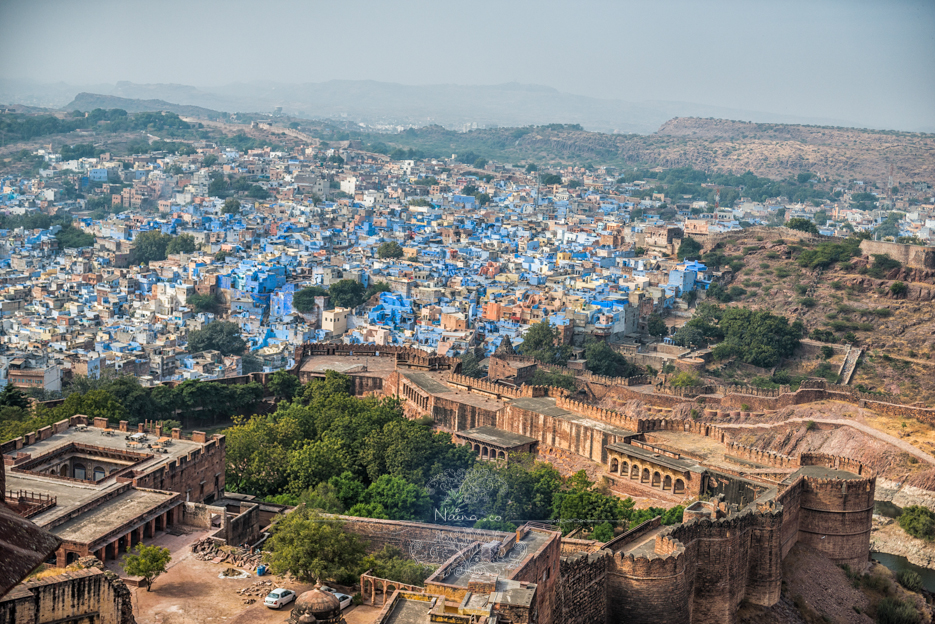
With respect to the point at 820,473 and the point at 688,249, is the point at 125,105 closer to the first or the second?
the point at 688,249

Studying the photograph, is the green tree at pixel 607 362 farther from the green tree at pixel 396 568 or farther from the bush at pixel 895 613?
the green tree at pixel 396 568

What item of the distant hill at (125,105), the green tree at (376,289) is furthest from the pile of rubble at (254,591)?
the distant hill at (125,105)

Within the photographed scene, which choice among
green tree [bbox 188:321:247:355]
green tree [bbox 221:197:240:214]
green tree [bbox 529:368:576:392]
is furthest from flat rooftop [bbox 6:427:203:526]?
green tree [bbox 221:197:240:214]

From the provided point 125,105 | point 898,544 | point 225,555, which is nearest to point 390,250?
point 898,544

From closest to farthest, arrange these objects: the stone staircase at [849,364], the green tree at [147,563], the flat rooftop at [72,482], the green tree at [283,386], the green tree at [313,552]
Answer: the green tree at [147,563] → the green tree at [313,552] → the flat rooftop at [72,482] → the green tree at [283,386] → the stone staircase at [849,364]

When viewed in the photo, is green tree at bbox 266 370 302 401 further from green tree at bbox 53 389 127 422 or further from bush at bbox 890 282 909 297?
bush at bbox 890 282 909 297
